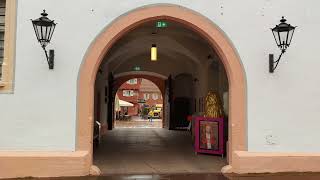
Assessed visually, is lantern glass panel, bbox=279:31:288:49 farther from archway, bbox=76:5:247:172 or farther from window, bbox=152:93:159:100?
window, bbox=152:93:159:100

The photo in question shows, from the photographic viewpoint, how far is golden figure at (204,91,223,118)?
11.1m

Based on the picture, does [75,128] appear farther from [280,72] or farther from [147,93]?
[147,93]

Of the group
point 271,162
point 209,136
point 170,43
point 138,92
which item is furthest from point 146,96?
point 271,162

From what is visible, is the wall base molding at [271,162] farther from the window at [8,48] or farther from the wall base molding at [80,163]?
the window at [8,48]

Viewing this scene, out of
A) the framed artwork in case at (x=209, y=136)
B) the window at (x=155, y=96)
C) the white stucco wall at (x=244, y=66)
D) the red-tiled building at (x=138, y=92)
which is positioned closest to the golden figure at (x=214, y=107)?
the framed artwork in case at (x=209, y=136)

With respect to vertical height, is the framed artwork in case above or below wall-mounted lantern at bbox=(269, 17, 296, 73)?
below

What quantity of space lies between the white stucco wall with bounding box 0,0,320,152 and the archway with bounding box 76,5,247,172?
0.14 m

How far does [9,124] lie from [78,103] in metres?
1.49

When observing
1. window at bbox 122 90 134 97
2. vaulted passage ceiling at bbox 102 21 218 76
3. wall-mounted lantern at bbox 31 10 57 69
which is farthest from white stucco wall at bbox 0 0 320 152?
window at bbox 122 90 134 97

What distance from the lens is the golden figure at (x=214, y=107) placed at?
439 inches

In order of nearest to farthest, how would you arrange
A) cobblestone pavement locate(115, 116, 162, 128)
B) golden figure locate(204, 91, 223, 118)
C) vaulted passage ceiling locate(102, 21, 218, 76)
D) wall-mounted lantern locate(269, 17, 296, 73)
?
wall-mounted lantern locate(269, 17, 296, 73) < golden figure locate(204, 91, 223, 118) < vaulted passage ceiling locate(102, 21, 218, 76) < cobblestone pavement locate(115, 116, 162, 128)

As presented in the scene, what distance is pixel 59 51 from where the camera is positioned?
859 centimetres

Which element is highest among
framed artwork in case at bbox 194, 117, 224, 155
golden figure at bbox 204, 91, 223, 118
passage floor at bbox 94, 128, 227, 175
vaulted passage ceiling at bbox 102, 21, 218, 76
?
vaulted passage ceiling at bbox 102, 21, 218, 76

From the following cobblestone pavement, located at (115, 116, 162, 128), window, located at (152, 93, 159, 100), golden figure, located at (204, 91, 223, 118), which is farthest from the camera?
window, located at (152, 93, 159, 100)
